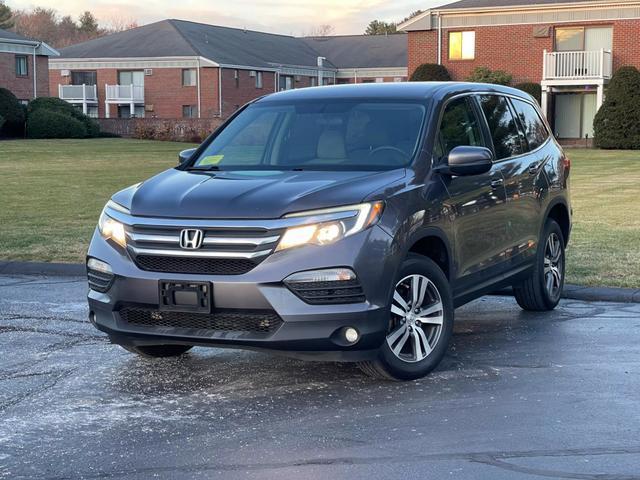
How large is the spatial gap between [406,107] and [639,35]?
40.2m

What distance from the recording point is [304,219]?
5.62 meters

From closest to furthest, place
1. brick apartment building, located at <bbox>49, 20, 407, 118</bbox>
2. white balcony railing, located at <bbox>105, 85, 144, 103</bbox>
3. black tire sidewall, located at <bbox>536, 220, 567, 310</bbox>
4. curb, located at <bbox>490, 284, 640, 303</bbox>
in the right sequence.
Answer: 1. black tire sidewall, located at <bbox>536, 220, 567, 310</bbox>
2. curb, located at <bbox>490, 284, 640, 303</bbox>
3. brick apartment building, located at <bbox>49, 20, 407, 118</bbox>
4. white balcony railing, located at <bbox>105, 85, 144, 103</bbox>

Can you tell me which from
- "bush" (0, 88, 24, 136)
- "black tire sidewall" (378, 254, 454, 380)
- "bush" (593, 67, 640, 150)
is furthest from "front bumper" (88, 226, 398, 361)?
"bush" (0, 88, 24, 136)

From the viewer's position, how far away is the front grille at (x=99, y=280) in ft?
19.7

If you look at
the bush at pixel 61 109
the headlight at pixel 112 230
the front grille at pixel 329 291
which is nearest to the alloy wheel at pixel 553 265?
the front grille at pixel 329 291

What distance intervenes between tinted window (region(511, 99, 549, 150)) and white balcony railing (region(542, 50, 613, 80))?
36.6 m

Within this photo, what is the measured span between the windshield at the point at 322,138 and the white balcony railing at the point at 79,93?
59.7 metres

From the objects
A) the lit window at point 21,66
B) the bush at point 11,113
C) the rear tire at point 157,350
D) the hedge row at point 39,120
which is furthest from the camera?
the lit window at point 21,66

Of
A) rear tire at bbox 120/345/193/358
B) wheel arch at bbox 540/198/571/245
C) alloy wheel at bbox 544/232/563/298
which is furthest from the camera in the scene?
alloy wheel at bbox 544/232/563/298

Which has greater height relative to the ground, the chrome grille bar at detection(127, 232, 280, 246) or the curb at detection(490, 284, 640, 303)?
the chrome grille bar at detection(127, 232, 280, 246)

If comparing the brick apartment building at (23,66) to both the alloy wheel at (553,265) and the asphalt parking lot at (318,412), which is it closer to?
the alloy wheel at (553,265)

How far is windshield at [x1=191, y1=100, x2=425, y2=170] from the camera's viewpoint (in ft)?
21.7

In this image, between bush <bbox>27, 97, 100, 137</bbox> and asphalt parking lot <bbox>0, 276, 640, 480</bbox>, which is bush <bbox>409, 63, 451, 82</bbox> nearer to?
bush <bbox>27, 97, 100, 137</bbox>

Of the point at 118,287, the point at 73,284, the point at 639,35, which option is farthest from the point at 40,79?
the point at 118,287
